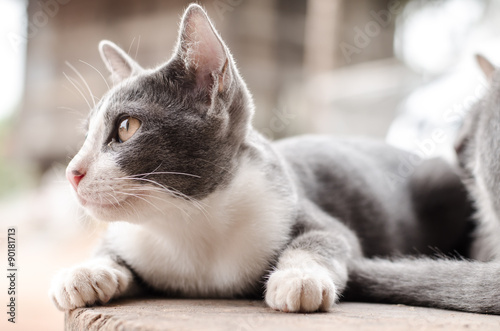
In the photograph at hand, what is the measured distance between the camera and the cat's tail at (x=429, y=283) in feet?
4.80

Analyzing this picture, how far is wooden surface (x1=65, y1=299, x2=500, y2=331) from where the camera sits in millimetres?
1156

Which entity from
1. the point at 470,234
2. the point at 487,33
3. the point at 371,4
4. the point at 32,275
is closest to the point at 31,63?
the point at 32,275

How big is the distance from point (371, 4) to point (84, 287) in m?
7.04

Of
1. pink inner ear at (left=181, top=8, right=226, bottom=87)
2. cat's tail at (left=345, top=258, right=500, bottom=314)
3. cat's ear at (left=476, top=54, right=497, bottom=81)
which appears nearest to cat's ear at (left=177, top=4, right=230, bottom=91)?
pink inner ear at (left=181, top=8, right=226, bottom=87)

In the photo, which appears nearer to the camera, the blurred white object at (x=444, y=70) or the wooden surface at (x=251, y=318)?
the wooden surface at (x=251, y=318)

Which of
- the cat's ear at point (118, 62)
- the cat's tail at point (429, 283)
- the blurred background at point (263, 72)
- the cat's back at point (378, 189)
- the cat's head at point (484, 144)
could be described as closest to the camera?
the cat's tail at point (429, 283)

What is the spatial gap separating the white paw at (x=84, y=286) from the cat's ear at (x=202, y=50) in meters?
0.66

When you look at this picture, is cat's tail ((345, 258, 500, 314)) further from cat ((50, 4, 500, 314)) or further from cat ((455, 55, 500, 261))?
cat ((455, 55, 500, 261))

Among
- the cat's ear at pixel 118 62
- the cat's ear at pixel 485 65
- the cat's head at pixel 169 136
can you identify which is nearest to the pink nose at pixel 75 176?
the cat's head at pixel 169 136

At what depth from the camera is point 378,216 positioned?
227cm

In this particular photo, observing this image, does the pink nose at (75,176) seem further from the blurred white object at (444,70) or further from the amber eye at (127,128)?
the blurred white object at (444,70)

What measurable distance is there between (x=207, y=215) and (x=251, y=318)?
1.51ft

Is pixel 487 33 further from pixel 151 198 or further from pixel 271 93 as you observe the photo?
pixel 151 198

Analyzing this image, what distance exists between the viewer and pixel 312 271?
1.44 m
